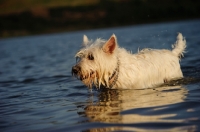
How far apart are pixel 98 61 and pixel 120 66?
26.5 inches

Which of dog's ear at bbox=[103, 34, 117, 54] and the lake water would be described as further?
dog's ear at bbox=[103, 34, 117, 54]

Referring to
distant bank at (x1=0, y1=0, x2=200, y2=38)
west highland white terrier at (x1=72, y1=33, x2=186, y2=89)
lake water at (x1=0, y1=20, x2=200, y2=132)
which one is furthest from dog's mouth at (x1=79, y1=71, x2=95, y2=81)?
distant bank at (x1=0, y1=0, x2=200, y2=38)

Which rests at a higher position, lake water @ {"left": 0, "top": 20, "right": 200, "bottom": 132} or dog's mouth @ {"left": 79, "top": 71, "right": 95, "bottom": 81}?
dog's mouth @ {"left": 79, "top": 71, "right": 95, "bottom": 81}

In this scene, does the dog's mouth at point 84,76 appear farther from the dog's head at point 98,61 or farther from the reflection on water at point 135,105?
the reflection on water at point 135,105

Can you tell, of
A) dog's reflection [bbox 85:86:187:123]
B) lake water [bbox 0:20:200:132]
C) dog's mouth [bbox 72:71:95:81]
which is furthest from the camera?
dog's mouth [bbox 72:71:95:81]

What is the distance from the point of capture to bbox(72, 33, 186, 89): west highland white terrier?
872cm

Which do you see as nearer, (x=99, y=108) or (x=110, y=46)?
(x=99, y=108)

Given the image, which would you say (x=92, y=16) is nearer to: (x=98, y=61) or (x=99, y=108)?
(x=98, y=61)

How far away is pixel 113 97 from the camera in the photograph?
883 cm

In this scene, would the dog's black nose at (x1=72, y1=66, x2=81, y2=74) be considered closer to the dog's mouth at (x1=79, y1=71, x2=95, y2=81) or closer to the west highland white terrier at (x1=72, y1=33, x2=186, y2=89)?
the west highland white terrier at (x1=72, y1=33, x2=186, y2=89)

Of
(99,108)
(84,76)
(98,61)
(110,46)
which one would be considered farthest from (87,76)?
(99,108)

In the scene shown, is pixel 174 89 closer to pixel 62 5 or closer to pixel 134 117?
pixel 134 117

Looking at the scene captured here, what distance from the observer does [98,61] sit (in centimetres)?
872

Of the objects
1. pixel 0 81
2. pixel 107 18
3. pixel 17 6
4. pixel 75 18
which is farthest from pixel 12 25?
pixel 0 81
